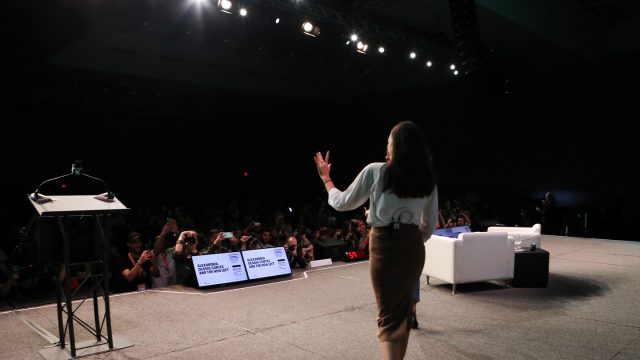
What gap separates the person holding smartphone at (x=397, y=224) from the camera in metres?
2.27

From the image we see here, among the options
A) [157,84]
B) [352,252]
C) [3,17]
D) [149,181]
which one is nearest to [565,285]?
[352,252]

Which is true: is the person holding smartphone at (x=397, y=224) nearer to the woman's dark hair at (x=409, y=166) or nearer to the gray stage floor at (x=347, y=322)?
the woman's dark hair at (x=409, y=166)

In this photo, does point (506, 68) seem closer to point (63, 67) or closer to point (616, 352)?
point (616, 352)

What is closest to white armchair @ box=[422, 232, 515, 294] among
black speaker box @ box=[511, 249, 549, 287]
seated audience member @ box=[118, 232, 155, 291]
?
black speaker box @ box=[511, 249, 549, 287]

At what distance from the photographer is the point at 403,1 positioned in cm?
938

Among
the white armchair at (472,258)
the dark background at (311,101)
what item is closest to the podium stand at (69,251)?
the white armchair at (472,258)

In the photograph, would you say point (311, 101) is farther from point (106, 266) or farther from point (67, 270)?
point (67, 270)

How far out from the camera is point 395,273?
225 centimetres

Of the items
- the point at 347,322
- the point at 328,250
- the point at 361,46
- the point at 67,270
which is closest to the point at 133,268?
the point at 67,270

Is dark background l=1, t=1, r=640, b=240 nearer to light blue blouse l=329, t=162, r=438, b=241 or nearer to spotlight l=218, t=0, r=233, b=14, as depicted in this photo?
spotlight l=218, t=0, r=233, b=14

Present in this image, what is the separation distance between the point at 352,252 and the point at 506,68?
5.68m

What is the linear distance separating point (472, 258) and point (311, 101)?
10649 millimetres

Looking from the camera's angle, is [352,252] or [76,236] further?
[352,252]

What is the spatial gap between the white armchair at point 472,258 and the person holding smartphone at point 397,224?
3711mm
